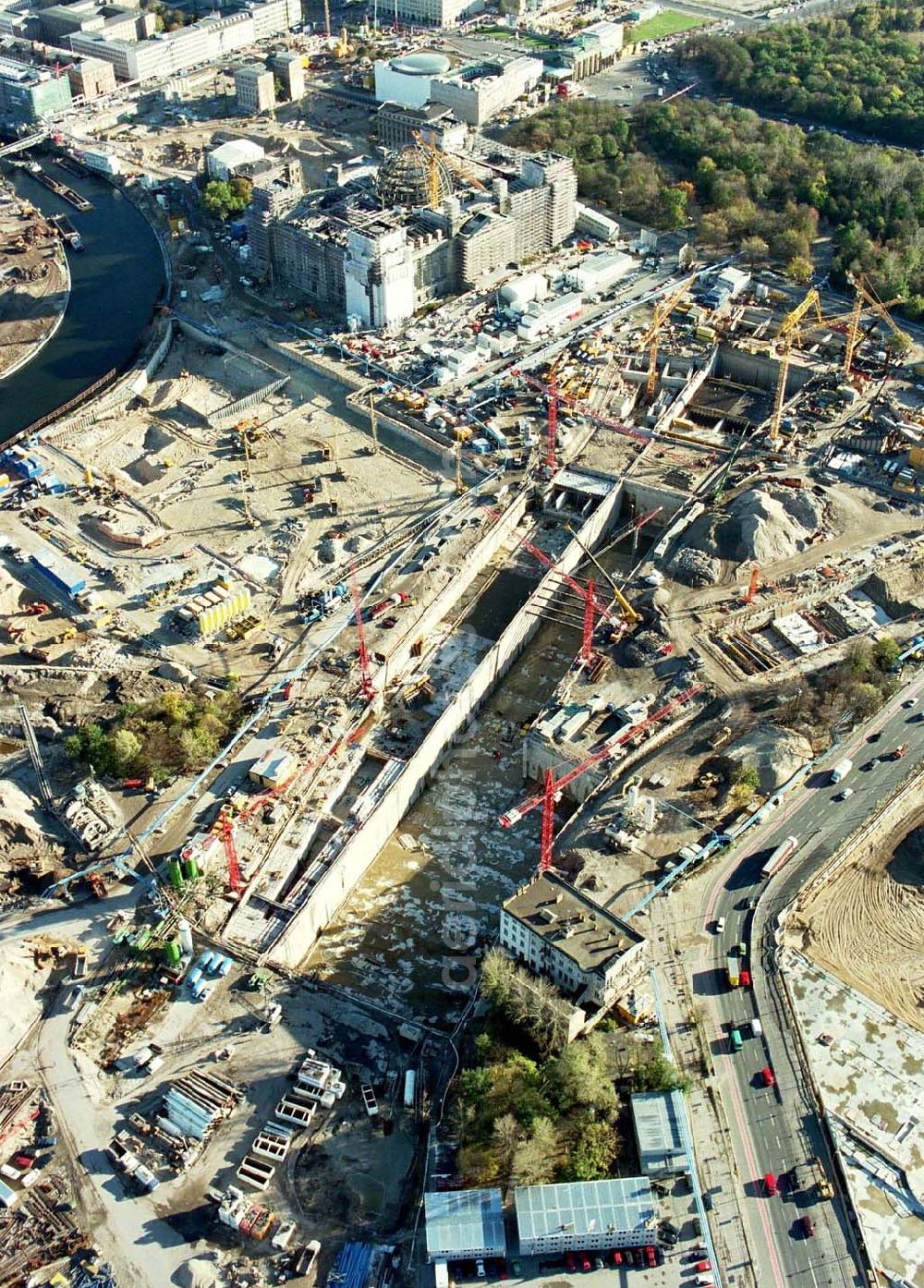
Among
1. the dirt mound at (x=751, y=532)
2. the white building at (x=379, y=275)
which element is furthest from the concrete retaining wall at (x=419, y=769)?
the white building at (x=379, y=275)

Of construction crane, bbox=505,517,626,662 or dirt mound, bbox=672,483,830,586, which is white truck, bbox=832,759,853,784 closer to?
construction crane, bbox=505,517,626,662

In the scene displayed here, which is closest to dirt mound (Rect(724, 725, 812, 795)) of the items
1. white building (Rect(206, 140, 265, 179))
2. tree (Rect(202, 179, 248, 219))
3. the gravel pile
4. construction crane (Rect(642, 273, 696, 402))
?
the gravel pile

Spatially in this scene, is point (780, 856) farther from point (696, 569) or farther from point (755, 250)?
point (755, 250)

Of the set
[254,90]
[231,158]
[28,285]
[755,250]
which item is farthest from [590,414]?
[254,90]

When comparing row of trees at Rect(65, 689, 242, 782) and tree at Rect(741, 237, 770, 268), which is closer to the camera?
row of trees at Rect(65, 689, 242, 782)

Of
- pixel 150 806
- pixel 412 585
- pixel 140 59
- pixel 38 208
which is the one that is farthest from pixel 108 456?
pixel 140 59

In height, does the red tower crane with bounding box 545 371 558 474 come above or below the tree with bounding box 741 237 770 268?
below

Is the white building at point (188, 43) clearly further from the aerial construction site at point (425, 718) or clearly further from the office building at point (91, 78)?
the aerial construction site at point (425, 718)
